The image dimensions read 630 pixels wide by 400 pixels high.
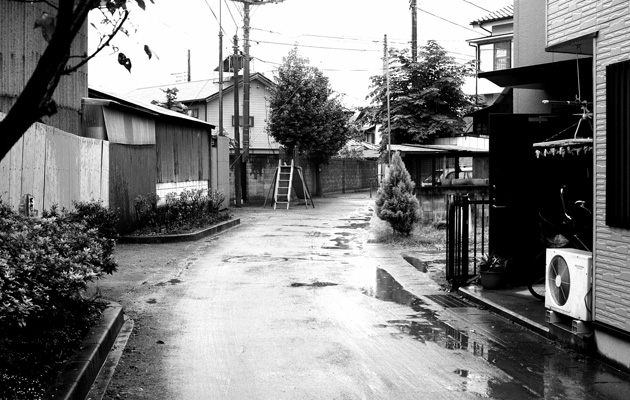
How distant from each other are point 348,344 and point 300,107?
31.4m

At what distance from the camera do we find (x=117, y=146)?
1755 cm

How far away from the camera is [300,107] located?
38562 mm

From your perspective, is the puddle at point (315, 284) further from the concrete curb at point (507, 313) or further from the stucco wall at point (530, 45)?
the stucco wall at point (530, 45)

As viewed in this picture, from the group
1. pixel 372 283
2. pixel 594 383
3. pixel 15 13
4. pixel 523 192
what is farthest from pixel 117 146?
pixel 594 383

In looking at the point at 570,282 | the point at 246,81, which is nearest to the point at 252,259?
the point at 570,282

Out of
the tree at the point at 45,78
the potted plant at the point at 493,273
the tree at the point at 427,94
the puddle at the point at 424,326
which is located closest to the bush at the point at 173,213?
the puddle at the point at 424,326

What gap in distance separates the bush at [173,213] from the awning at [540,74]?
10.6 meters

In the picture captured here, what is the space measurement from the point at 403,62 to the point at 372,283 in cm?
2886

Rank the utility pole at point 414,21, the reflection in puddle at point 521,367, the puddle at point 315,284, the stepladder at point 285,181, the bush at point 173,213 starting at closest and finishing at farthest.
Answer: the reflection in puddle at point 521,367 → the puddle at point 315,284 → the bush at point 173,213 → the stepladder at point 285,181 → the utility pole at point 414,21

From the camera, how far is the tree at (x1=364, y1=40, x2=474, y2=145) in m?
38.3

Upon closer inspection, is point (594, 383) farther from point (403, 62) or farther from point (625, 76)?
point (403, 62)

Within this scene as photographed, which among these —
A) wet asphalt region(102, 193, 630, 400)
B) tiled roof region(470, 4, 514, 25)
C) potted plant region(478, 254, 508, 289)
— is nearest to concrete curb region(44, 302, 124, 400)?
wet asphalt region(102, 193, 630, 400)

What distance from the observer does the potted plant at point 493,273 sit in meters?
11.1

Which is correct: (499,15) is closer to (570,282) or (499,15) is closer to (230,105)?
(230,105)
